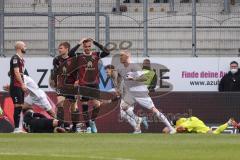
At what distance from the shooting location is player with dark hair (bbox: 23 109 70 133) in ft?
58.0

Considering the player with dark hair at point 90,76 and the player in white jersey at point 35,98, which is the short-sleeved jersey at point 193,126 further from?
the player in white jersey at point 35,98

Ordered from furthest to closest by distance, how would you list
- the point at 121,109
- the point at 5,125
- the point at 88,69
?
the point at 5,125 < the point at 121,109 < the point at 88,69

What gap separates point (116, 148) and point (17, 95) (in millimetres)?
6057

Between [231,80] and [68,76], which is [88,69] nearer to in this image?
[68,76]

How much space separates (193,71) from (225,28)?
1914mm

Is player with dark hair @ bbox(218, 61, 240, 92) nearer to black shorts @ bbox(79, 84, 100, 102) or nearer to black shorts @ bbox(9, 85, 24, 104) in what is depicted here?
black shorts @ bbox(79, 84, 100, 102)

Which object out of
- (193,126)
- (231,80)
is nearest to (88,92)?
A: (193,126)

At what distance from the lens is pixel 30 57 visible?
959 inches

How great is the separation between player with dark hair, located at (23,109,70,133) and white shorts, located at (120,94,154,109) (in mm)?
2086

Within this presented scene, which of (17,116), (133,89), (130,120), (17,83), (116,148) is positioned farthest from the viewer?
(130,120)

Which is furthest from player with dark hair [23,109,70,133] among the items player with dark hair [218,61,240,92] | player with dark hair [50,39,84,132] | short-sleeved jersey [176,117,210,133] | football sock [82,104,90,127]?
player with dark hair [218,61,240,92]

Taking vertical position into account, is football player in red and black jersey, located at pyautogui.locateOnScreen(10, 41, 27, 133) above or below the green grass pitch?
above

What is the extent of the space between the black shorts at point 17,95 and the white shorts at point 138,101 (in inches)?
118

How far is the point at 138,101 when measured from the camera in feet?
62.8
